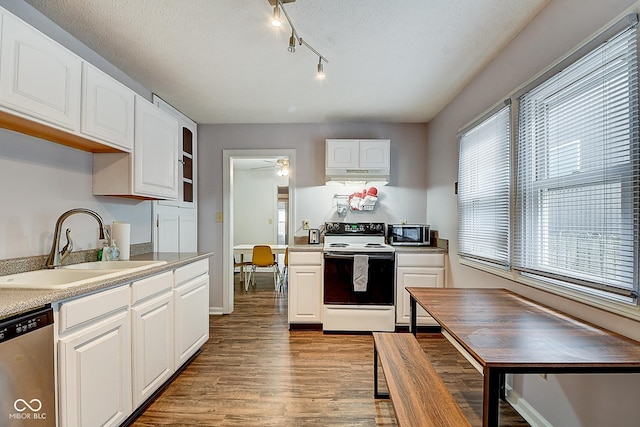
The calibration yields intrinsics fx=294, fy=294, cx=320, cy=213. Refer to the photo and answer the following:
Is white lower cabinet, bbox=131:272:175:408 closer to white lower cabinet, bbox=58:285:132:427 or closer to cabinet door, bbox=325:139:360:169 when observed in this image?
white lower cabinet, bbox=58:285:132:427

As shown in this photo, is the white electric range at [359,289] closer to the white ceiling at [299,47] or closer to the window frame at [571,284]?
the window frame at [571,284]

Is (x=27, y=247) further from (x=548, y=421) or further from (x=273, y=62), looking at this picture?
(x=548, y=421)

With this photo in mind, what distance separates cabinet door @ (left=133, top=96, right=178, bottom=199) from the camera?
218 centimetres

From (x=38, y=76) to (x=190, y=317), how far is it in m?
1.79

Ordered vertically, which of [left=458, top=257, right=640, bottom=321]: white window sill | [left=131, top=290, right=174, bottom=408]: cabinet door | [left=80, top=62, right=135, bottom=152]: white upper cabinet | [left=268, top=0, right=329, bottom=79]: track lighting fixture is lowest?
[left=131, top=290, right=174, bottom=408]: cabinet door

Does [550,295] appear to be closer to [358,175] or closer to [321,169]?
[358,175]

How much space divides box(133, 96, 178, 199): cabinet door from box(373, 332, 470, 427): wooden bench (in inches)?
81.2

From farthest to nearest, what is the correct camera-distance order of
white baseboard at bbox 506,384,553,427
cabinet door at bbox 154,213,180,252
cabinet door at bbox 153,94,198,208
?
cabinet door at bbox 153,94,198,208 → cabinet door at bbox 154,213,180,252 → white baseboard at bbox 506,384,553,427

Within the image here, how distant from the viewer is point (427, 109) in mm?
3201

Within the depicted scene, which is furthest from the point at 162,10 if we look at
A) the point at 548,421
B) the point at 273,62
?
the point at 548,421

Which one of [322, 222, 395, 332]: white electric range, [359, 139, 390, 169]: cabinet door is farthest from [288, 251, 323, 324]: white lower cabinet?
[359, 139, 390, 169]: cabinet door

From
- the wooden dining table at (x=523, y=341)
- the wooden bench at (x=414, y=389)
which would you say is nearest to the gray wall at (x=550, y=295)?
the wooden dining table at (x=523, y=341)

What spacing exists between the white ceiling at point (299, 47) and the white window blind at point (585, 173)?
0.61 m

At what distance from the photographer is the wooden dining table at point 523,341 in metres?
0.94
